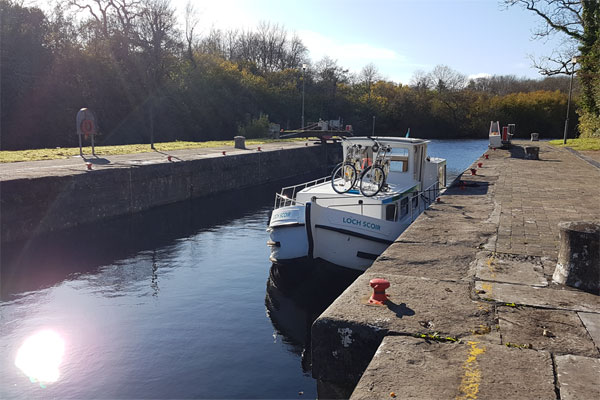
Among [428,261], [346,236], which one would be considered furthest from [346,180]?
[428,261]

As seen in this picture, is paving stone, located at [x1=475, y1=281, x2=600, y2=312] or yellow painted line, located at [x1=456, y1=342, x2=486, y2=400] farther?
paving stone, located at [x1=475, y1=281, x2=600, y2=312]

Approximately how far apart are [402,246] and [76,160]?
56.9 ft

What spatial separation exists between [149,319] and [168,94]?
38.9m

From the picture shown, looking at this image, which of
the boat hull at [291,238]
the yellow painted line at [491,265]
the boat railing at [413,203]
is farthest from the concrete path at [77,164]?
the yellow painted line at [491,265]

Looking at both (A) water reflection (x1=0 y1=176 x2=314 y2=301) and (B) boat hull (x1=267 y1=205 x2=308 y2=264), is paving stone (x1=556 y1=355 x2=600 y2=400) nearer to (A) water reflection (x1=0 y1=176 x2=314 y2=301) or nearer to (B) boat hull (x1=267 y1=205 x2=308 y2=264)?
(B) boat hull (x1=267 y1=205 x2=308 y2=264)

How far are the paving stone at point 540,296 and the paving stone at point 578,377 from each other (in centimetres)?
139

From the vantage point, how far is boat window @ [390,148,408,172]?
14.1 m

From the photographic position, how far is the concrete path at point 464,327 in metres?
4.27

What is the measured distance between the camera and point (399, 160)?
14219 mm

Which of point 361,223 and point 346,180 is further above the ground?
point 346,180

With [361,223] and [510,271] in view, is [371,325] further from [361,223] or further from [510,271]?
[361,223]

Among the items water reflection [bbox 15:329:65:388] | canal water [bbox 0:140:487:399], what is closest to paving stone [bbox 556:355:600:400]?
canal water [bbox 0:140:487:399]

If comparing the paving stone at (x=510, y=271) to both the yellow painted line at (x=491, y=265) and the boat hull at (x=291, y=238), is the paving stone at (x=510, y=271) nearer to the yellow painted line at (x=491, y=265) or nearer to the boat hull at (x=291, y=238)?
the yellow painted line at (x=491, y=265)

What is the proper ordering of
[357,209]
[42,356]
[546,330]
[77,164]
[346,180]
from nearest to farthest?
1. [546,330]
2. [42,356]
3. [357,209]
4. [346,180]
5. [77,164]
